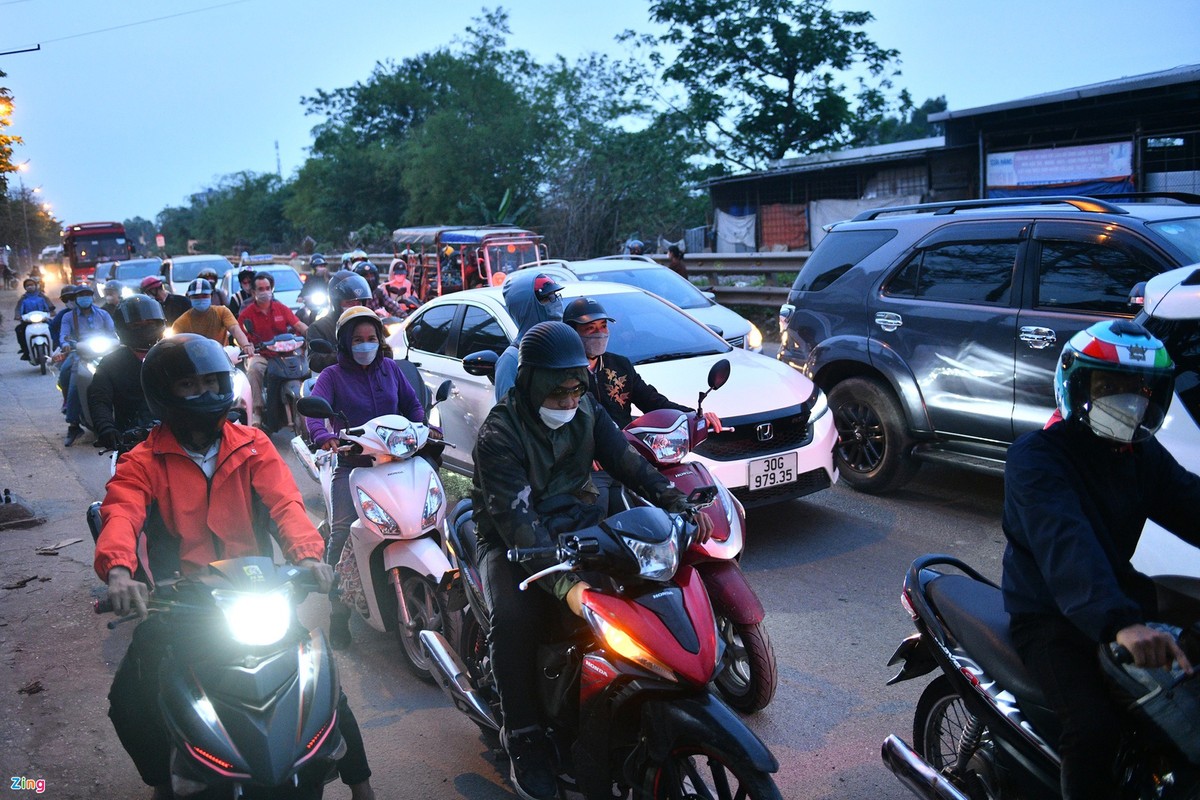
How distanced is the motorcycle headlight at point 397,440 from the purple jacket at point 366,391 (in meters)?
0.75

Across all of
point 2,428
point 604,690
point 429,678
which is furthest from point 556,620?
point 2,428

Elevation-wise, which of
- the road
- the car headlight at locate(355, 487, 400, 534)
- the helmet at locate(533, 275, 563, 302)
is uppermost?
the helmet at locate(533, 275, 563, 302)

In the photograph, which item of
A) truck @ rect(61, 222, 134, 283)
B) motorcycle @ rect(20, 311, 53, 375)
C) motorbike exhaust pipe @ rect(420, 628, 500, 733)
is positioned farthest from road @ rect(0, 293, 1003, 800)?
truck @ rect(61, 222, 134, 283)

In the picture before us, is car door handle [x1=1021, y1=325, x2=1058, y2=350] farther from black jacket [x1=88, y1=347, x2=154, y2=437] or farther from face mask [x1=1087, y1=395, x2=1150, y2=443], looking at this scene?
black jacket [x1=88, y1=347, x2=154, y2=437]

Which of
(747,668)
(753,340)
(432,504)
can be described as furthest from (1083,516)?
(753,340)

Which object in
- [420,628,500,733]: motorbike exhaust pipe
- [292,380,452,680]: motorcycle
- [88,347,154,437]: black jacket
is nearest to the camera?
[420,628,500,733]: motorbike exhaust pipe

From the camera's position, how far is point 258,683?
2.87 metres

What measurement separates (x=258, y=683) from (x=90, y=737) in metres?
2.34

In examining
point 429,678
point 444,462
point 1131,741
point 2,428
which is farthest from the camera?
point 2,428

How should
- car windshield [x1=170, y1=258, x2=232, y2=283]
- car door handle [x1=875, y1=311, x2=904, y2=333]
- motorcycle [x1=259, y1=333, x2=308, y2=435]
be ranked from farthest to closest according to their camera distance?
car windshield [x1=170, y1=258, x2=232, y2=283], motorcycle [x1=259, y1=333, x2=308, y2=435], car door handle [x1=875, y1=311, x2=904, y2=333]

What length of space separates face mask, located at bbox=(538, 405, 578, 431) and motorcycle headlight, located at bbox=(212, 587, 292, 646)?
3.77 feet

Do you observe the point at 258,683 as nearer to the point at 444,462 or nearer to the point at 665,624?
the point at 665,624

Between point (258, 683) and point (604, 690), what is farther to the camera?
point (604, 690)

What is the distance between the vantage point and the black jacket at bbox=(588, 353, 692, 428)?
576 centimetres
